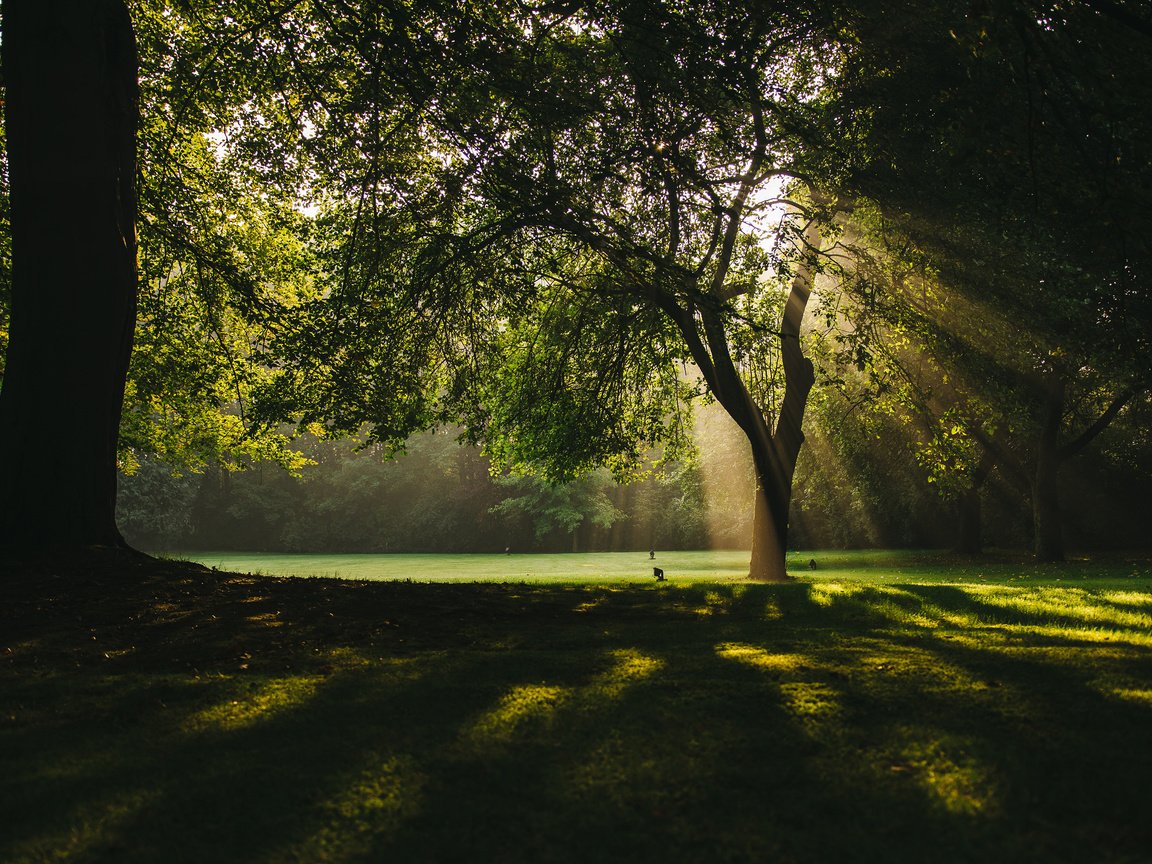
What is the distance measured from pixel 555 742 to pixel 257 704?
1.64 metres

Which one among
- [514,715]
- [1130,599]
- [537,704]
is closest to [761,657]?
[537,704]

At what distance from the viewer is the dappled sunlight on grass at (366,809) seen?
2.62 m

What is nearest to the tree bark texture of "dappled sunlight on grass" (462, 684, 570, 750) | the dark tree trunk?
the dark tree trunk

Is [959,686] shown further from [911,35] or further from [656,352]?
[656,352]

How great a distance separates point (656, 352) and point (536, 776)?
47.4ft

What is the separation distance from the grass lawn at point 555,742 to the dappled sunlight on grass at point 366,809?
12 mm

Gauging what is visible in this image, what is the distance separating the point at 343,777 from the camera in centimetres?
312

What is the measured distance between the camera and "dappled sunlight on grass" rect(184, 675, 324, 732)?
3.76 meters

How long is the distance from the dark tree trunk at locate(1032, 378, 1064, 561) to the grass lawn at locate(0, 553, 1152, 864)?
70.7 ft

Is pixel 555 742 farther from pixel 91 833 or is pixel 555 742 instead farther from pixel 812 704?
pixel 91 833

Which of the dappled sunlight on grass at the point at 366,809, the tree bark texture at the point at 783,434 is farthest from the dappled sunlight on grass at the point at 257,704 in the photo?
the tree bark texture at the point at 783,434

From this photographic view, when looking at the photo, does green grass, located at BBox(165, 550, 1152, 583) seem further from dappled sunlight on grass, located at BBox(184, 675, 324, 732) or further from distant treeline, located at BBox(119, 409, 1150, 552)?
dappled sunlight on grass, located at BBox(184, 675, 324, 732)

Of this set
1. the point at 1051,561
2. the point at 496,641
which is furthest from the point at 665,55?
the point at 1051,561

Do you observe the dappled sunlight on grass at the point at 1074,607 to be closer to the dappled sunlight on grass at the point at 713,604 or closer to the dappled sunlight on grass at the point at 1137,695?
the dappled sunlight on grass at the point at 713,604
